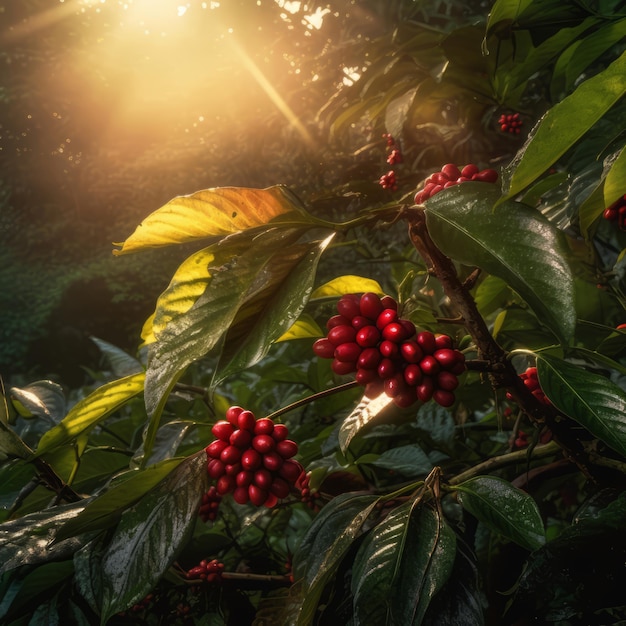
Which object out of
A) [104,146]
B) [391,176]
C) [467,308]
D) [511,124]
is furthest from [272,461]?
[104,146]

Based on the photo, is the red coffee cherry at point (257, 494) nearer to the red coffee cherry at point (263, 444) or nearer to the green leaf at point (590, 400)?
the red coffee cherry at point (263, 444)

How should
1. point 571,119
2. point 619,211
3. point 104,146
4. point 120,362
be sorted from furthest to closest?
point 104,146, point 120,362, point 619,211, point 571,119

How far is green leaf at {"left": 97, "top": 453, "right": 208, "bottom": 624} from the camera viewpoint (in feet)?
1.56

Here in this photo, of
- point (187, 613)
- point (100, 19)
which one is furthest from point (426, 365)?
point (100, 19)

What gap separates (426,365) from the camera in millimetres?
488

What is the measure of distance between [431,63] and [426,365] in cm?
88

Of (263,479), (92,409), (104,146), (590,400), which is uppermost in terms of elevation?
(104,146)

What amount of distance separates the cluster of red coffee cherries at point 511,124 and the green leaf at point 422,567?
123 centimetres

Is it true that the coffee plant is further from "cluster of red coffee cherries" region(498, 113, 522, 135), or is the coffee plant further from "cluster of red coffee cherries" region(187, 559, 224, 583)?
"cluster of red coffee cherries" region(498, 113, 522, 135)

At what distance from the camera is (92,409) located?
63cm

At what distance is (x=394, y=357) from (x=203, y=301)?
0.17 m

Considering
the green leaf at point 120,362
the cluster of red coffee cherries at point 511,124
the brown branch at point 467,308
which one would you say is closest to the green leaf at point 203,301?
A: the brown branch at point 467,308

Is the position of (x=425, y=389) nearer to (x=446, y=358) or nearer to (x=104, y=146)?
(x=446, y=358)

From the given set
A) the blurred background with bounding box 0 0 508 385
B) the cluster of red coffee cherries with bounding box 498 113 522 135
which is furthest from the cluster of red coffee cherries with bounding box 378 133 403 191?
the blurred background with bounding box 0 0 508 385
